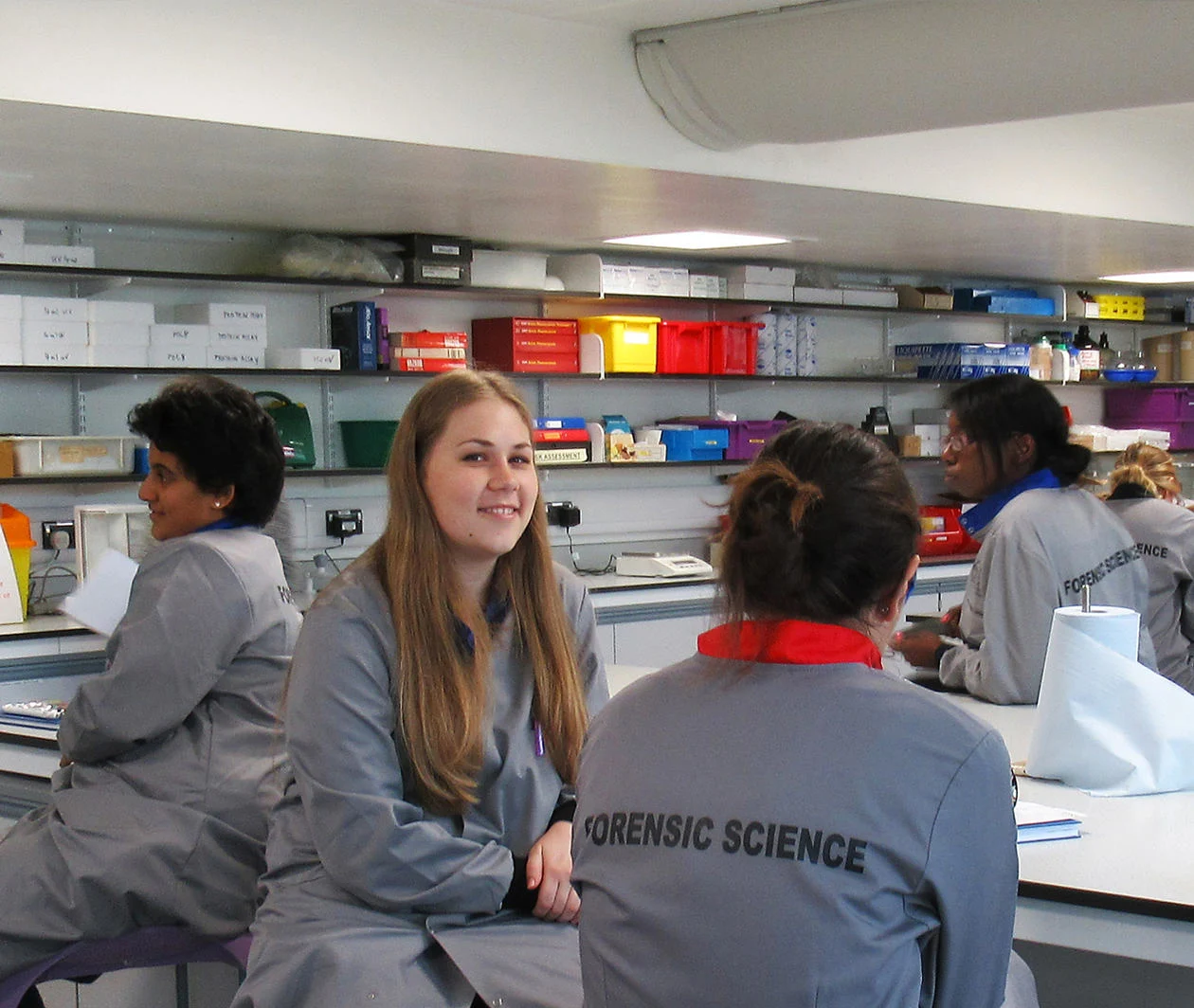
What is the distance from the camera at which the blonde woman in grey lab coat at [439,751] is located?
5.98ft


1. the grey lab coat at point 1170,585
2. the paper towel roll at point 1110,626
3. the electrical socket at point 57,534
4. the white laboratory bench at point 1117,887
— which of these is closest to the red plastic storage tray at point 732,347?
the electrical socket at point 57,534

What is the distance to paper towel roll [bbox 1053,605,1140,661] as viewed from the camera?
2195 mm

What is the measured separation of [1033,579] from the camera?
116 inches

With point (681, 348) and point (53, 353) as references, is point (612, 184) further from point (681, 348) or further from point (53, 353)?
point (681, 348)

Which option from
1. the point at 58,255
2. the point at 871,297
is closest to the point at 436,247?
the point at 58,255

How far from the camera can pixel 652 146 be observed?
4.06 meters

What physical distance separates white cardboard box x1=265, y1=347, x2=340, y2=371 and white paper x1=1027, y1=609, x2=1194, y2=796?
3739 millimetres

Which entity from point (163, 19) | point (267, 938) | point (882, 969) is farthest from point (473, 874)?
point (163, 19)

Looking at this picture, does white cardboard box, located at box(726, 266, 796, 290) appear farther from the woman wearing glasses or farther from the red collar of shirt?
the red collar of shirt

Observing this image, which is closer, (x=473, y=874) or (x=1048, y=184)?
(x=473, y=874)

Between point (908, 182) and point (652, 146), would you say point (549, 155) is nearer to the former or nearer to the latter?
point (652, 146)

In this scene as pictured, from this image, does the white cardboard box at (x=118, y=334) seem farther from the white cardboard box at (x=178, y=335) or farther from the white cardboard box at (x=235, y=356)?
the white cardboard box at (x=235, y=356)

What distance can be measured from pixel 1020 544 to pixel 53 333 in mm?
3430

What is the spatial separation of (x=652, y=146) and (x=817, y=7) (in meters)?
0.67
